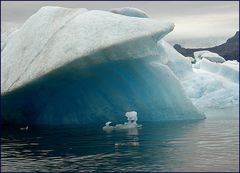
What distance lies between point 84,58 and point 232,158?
13.4 metres

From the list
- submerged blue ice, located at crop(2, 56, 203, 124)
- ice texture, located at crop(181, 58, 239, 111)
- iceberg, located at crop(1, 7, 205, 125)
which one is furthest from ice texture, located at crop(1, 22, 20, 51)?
ice texture, located at crop(181, 58, 239, 111)

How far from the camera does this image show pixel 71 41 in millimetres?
29250

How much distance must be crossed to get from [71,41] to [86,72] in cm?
199

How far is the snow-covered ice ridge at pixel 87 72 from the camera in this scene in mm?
28625

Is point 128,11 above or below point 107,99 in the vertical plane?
above

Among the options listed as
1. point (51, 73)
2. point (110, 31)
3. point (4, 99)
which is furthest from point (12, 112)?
point (110, 31)

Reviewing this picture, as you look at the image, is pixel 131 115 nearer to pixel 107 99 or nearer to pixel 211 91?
pixel 107 99

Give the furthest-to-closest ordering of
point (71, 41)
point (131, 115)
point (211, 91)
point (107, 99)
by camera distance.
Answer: point (211, 91) → point (107, 99) → point (131, 115) → point (71, 41)

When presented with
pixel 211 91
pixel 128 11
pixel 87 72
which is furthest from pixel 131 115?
pixel 211 91

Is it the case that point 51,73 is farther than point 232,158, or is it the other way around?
point 51,73

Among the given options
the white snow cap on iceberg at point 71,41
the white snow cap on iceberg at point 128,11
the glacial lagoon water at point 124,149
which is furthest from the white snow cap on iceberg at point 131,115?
the white snow cap on iceberg at point 128,11

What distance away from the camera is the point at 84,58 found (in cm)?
2798

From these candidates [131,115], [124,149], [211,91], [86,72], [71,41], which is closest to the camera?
[124,149]

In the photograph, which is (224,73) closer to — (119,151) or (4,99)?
(4,99)
